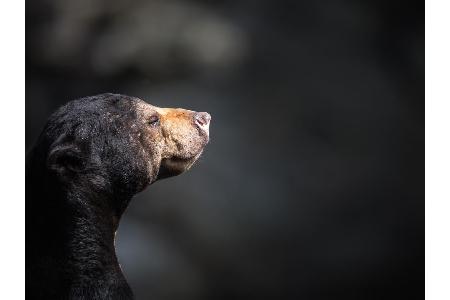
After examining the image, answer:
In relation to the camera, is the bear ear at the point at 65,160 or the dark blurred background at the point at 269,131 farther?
the dark blurred background at the point at 269,131

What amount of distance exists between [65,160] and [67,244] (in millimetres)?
272

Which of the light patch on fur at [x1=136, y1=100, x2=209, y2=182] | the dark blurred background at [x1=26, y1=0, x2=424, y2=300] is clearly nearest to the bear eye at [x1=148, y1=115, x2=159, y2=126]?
the light patch on fur at [x1=136, y1=100, x2=209, y2=182]

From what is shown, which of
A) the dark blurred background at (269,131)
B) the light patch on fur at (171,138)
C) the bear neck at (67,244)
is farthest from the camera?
the dark blurred background at (269,131)

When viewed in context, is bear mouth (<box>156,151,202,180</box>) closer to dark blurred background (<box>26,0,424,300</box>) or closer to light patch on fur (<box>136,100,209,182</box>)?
light patch on fur (<box>136,100,209,182</box>)

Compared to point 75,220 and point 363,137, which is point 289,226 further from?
point 75,220

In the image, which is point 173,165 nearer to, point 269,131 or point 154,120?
point 154,120

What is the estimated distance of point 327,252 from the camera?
179 inches

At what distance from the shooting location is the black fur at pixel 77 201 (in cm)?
228

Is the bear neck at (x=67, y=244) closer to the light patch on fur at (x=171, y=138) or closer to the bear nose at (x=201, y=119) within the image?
the light patch on fur at (x=171, y=138)

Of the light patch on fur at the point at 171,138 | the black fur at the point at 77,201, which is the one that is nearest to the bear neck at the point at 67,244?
the black fur at the point at 77,201

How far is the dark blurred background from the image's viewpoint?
141 inches

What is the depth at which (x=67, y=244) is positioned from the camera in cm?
231

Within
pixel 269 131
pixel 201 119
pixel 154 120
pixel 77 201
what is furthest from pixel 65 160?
pixel 269 131
